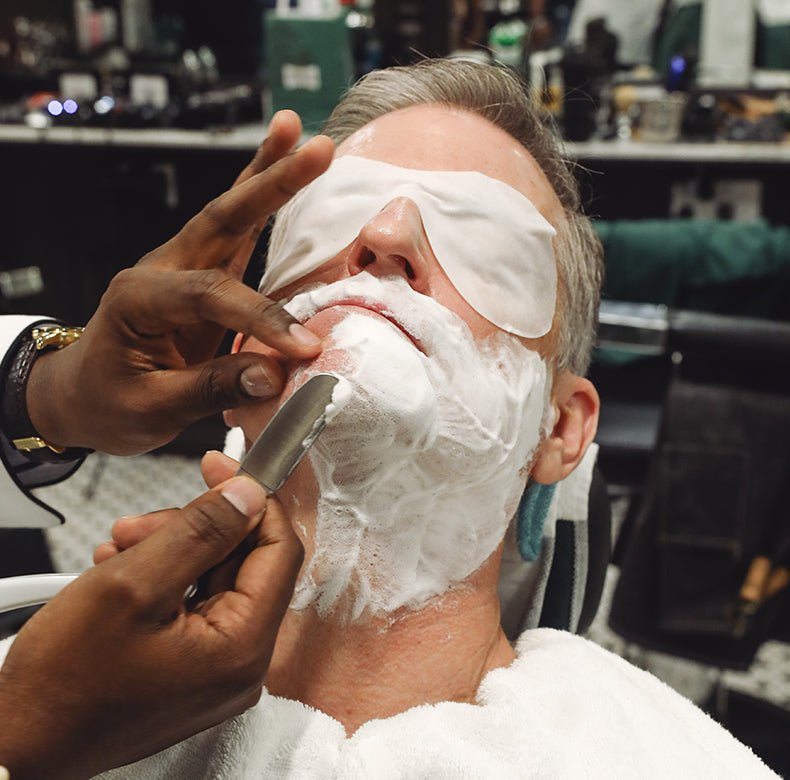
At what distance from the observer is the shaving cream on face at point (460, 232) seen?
0.83 metres

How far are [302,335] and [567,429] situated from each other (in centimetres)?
45

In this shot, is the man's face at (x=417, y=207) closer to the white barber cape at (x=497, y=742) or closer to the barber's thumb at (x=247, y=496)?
the barber's thumb at (x=247, y=496)

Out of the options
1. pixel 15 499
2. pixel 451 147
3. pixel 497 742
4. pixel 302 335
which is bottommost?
pixel 497 742

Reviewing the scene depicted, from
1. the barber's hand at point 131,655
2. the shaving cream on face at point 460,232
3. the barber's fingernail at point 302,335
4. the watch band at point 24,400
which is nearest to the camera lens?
the barber's hand at point 131,655

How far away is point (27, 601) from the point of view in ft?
2.71

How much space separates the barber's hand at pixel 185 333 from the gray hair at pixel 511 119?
0.24m

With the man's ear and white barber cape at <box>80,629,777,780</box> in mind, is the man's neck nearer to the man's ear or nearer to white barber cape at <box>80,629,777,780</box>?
white barber cape at <box>80,629,777,780</box>

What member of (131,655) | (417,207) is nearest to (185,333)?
(417,207)

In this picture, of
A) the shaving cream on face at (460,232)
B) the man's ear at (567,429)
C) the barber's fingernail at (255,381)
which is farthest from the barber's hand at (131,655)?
the man's ear at (567,429)

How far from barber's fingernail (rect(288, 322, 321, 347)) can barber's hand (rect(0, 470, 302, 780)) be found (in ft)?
0.51

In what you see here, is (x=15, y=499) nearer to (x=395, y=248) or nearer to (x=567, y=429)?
(x=395, y=248)

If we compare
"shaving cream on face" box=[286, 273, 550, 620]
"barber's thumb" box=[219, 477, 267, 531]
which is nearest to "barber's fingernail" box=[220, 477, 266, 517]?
"barber's thumb" box=[219, 477, 267, 531]

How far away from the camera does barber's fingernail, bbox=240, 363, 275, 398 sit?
27.8 inches

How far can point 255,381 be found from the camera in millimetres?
705
